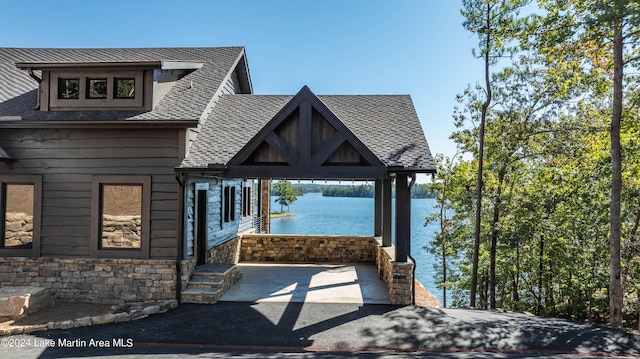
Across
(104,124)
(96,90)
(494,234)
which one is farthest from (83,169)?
(494,234)

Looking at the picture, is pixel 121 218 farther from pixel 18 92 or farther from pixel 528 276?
pixel 528 276

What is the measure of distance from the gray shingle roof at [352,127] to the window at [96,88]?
2586 mm

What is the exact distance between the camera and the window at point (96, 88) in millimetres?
8453

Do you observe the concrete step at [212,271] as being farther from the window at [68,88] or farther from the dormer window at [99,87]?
the window at [68,88]

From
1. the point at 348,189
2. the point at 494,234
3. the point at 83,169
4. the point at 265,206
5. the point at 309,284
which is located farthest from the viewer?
the point at 348,189

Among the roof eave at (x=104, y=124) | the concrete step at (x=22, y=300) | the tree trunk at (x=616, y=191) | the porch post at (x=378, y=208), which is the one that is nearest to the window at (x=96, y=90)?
the roof eave at (x=104, y=124)

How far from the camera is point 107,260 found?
768 centimetres

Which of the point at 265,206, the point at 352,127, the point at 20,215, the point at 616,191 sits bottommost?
the point at 265,206

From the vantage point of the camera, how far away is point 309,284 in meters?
9.04

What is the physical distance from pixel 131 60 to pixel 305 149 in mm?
7334

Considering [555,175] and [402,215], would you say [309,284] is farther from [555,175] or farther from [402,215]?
[555,175]

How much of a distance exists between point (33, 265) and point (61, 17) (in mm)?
Result: 12572

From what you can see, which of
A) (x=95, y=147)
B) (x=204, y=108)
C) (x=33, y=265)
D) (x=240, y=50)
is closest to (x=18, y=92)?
(x=95, y=147)

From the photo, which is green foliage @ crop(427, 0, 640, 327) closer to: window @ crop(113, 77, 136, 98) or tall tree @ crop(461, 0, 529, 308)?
tall tree @ crop(461, 0, 529, 308)
